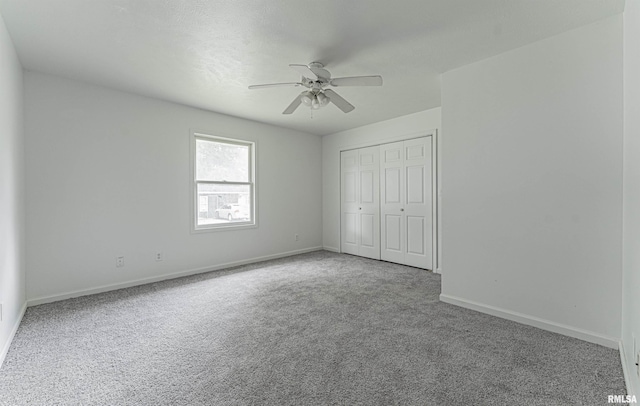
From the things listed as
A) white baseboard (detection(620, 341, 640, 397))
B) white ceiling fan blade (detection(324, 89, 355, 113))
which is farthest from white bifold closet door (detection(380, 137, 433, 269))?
white baseboard (detection(620, 341, 640, 397))

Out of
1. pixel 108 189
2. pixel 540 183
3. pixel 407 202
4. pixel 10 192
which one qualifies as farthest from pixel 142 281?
pixel 540 183

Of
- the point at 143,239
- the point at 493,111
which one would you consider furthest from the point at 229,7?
the point at 143,239

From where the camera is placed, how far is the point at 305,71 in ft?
7.95

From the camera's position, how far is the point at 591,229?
2191mm

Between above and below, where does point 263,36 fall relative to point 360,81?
above

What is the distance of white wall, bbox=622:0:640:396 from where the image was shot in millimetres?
1577

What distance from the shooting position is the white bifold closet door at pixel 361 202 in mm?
5156

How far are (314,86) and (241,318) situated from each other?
2.29m

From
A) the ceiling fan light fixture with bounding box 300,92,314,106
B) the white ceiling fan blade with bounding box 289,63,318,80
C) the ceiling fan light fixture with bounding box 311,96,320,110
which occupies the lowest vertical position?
the ceiling fan light fixture with bounding box 311,96,320,110

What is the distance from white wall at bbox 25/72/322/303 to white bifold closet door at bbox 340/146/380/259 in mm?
1899

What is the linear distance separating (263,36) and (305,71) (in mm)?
434

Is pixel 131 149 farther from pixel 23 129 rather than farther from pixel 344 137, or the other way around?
pixel 344 137

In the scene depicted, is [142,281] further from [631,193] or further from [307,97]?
[631,193]

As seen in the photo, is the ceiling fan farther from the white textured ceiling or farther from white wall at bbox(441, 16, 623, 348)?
white wall at bbox(441, 16, 623, 348)
